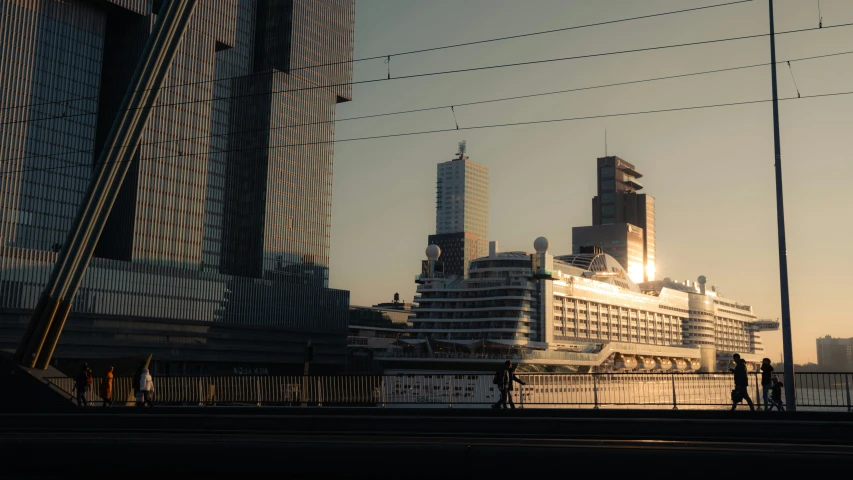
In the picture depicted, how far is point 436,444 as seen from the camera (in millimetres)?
14203

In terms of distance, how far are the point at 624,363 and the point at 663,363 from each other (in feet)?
51.7

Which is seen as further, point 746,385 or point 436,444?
point 746,385

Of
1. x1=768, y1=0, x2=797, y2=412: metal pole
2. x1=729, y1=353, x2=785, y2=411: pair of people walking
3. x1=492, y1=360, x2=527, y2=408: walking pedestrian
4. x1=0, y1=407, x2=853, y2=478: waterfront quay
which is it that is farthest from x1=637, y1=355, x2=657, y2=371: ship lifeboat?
x1=0, y1=407, x2=853, y2=478: waterfront quay

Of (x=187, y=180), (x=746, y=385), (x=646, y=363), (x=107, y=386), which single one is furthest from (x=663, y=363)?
(x=107, y=386)

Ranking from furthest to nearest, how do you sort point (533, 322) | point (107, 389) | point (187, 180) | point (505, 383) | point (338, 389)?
point (187, 180)
point (533, 322)
point (338, 389)
point (107, 389)
point (505, 383)

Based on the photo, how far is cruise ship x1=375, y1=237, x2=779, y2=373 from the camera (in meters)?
102

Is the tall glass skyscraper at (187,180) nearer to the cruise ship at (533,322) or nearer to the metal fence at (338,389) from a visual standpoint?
the cruise ship at (533,322)

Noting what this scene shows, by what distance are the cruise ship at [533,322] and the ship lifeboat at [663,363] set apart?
0.16 meters

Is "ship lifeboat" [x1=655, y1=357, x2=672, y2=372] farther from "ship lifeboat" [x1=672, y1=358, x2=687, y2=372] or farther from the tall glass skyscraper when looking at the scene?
the tall glass skyscraper

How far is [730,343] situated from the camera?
16338 cm

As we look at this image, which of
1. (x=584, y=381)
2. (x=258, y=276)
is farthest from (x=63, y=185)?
(x=584, y=381)

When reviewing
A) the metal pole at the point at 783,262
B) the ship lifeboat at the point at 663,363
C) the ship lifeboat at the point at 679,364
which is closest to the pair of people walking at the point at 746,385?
the metal pole at the point at 783,262

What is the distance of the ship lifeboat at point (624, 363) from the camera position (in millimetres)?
109000

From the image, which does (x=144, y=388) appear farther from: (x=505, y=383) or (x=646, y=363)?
(x=646, y=363)
